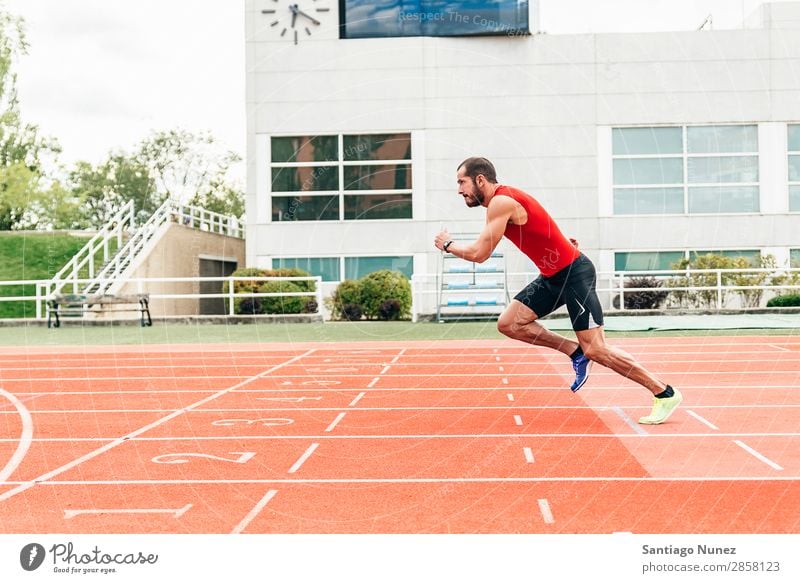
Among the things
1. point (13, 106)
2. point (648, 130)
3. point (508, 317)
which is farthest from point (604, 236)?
point (13, 106)

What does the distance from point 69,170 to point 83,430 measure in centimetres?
5010

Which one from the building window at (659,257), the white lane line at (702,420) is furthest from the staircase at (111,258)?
the white lane line at (702,420)

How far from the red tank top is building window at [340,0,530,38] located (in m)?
23.7

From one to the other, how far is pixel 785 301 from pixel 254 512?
23.2 metres

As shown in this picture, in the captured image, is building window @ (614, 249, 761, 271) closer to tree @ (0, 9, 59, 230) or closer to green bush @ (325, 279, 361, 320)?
green bush @ (325, 279, 361, 320)

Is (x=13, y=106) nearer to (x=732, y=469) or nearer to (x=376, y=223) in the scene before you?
(x=376, y=223)

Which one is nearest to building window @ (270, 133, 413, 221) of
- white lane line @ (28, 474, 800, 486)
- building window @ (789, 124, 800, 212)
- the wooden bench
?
the wooden bench

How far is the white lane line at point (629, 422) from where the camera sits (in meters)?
7.84

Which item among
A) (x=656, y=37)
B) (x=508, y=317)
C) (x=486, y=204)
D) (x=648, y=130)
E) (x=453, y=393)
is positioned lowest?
(x=453, y=393)

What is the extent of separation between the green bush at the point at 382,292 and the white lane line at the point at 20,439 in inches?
636

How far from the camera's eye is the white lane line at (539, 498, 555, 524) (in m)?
5.02

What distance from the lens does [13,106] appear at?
45.7 m

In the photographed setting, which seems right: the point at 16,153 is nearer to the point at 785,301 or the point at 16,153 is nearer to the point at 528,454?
the point at 785,301

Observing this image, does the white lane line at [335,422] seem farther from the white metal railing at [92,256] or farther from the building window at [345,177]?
the building window at [345,177]
